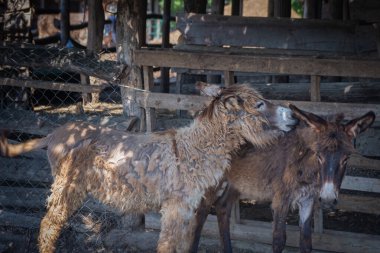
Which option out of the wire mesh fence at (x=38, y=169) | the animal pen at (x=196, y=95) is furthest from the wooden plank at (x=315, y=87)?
the wire mesh fence at (x=38, y=169)

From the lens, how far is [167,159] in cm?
514

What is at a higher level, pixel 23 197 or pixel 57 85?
pixel 57 85

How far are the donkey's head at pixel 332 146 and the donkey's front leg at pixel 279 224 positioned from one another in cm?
60

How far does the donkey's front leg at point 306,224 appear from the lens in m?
5.59

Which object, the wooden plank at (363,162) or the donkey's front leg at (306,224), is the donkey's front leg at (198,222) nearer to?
the donkey's front leg at (306,224)

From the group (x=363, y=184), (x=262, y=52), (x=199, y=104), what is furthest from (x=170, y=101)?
(x=363, y=184)

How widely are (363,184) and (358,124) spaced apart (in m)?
1.05

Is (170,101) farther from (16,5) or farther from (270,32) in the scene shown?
(16,5)

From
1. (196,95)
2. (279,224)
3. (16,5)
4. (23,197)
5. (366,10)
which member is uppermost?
(16,5)

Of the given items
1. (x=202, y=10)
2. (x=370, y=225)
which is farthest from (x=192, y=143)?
(x=202, y=10)

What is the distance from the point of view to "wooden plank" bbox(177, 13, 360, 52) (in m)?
6.46

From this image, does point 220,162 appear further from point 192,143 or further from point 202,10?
point 202,10

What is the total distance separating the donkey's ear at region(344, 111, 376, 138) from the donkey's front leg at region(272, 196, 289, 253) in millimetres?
980

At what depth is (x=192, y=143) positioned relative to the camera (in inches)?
203
